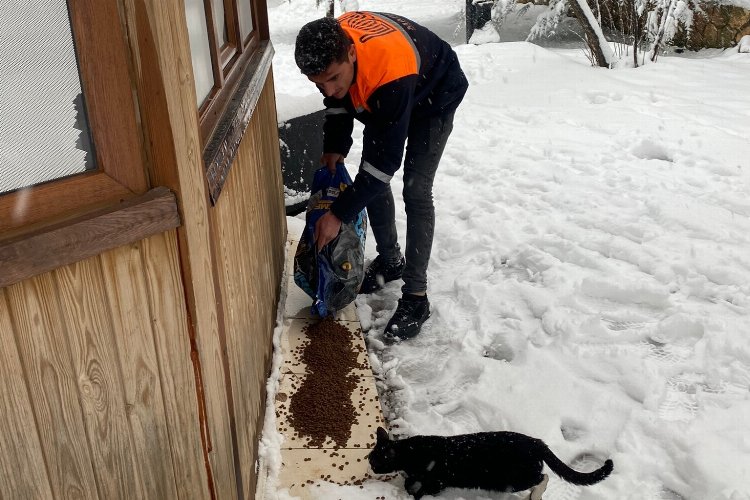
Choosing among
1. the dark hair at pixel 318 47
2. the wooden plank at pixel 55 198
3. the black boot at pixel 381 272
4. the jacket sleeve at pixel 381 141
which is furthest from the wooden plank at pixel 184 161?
the black boot at pixel 381 272

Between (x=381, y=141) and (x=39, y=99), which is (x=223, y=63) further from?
(x=39, y=99)

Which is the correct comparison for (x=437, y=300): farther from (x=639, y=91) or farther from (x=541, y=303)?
(x=639, y=91)

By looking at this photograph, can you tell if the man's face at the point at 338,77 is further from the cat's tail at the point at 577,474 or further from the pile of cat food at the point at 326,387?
the cat's tail at the point at 577,474

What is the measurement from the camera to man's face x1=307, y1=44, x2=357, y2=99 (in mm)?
2857

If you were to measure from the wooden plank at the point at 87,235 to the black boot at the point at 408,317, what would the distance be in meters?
2.36

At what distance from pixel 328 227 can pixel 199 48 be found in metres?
1.23

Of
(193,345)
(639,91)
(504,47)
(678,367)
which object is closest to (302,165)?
(678,367)

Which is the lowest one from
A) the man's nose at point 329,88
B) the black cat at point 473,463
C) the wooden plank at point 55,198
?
the black cat at point 473,463

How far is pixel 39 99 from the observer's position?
47.6 inches

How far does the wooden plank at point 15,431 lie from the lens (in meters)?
1.19

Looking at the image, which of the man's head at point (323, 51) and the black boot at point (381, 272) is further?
the black boot at point (381, 272)

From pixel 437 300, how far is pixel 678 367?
4.70ft

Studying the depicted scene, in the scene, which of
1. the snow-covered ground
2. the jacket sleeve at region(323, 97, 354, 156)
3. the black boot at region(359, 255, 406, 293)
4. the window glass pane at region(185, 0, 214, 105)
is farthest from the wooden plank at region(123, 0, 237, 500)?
the black boot at region(359, 255, 406, 293)

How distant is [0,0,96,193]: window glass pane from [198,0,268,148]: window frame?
1.82ft
